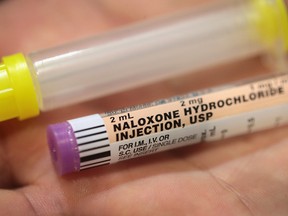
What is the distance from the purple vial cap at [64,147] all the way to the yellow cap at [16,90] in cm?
7

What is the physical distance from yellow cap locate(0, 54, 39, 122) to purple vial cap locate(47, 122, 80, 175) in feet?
0.23

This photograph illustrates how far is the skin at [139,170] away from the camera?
666 millimetres

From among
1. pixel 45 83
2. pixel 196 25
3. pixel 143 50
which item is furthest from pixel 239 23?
pixel 45 83

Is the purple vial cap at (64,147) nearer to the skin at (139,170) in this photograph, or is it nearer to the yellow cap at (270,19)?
the skin at (139,170)

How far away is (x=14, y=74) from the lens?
711mm

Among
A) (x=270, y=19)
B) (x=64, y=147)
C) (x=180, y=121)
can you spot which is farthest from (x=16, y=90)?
(x=270, y=19)

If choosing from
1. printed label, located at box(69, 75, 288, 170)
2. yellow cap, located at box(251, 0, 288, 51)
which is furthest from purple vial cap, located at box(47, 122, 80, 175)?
yellow cap, located at box(251, 0, 288, 51)

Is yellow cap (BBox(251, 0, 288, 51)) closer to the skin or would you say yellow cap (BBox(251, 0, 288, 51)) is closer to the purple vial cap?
the skin

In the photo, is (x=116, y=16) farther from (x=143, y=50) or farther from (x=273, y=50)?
(x=273, y=50)

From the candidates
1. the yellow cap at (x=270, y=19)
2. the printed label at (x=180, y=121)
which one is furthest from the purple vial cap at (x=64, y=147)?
the yellow cap at (x=270, y=19)

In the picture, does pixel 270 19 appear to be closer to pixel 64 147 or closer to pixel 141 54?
pixel 141 54

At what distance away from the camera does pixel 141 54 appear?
0.79 meters

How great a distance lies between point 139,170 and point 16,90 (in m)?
0.22

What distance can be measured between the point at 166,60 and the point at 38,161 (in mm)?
264
